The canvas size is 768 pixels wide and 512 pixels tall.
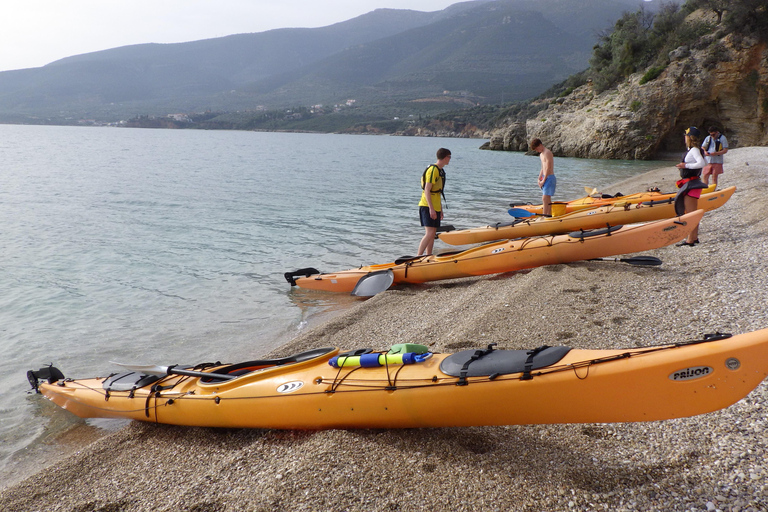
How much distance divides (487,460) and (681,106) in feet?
113

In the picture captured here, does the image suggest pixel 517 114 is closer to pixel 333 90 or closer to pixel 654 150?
pixel 654 150

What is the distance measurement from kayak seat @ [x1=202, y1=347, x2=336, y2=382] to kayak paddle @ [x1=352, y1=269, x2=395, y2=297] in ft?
11.2

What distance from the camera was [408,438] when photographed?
3451 mm

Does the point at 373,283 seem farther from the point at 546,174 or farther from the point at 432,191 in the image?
the point at 546,174

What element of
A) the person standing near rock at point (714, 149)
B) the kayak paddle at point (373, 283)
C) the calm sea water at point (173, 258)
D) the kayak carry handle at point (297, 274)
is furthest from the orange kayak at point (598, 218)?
the kayak carry handle at point (297, 274)

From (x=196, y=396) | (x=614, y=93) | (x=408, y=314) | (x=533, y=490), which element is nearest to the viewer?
(x=533, y=490)

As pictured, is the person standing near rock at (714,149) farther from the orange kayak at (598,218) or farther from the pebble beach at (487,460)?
the pebble beach at (487,460)

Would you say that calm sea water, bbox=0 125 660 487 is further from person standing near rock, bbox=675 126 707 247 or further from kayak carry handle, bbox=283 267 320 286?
person standing near rock, bbox=675 126 707 247

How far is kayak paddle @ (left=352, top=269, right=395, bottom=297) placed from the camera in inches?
303

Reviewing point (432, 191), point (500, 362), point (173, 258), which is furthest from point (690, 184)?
point (173, 258)

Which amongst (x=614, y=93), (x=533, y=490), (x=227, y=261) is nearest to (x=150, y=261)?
(x=227, y=261)

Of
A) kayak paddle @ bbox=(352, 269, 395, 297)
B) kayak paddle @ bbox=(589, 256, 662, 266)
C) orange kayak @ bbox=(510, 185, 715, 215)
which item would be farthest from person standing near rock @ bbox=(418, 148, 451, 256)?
orange kayak @ bbox=(510, 185, 715, 215)

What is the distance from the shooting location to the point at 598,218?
30.9 ft

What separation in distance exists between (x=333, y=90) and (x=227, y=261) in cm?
20067
